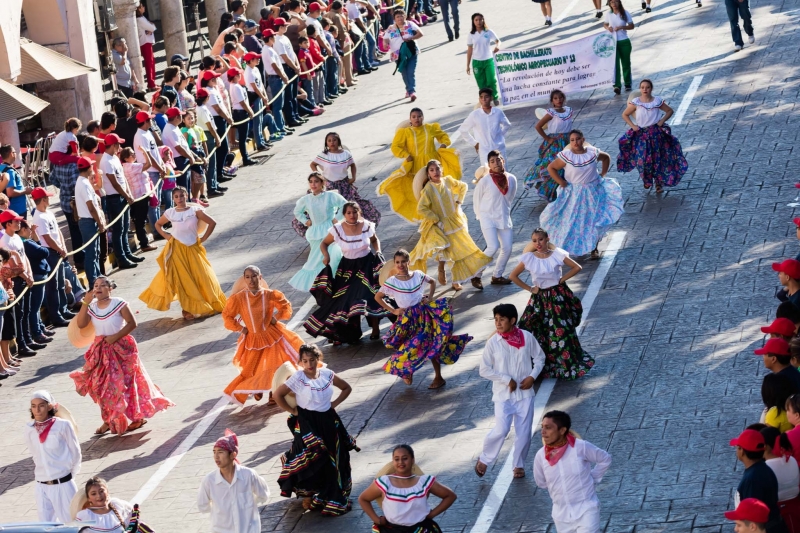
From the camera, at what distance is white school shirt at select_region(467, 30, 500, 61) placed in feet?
81.5

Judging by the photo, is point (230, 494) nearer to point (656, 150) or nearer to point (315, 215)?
point (315, 215)

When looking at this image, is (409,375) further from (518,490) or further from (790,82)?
(790,82)

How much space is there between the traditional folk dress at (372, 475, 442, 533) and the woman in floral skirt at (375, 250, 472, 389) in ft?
13.3

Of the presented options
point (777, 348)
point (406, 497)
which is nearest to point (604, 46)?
point (777, 348)

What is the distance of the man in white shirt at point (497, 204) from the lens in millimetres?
16641

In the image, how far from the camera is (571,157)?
1694 cm

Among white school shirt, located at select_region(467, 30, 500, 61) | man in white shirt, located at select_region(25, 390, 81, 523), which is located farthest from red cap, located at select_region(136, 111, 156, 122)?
man in white shirt, located at select_region(25, 390, 81, 523)

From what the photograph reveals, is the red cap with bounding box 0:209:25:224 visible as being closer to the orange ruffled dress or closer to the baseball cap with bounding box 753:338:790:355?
the orange ruffled dress

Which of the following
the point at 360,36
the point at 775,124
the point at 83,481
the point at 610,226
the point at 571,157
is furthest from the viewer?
the point at 360,36

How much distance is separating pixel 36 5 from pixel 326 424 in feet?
49.4

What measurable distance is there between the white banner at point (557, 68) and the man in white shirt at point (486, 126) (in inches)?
187

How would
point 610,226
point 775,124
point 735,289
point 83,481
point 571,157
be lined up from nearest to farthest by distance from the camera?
point 83,481
point 735,289
point 571,157
point 610,226
point 775,124

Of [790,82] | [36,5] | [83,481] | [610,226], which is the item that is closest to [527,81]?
[790,82]

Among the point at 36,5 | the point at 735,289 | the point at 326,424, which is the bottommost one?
the point at 735,289
